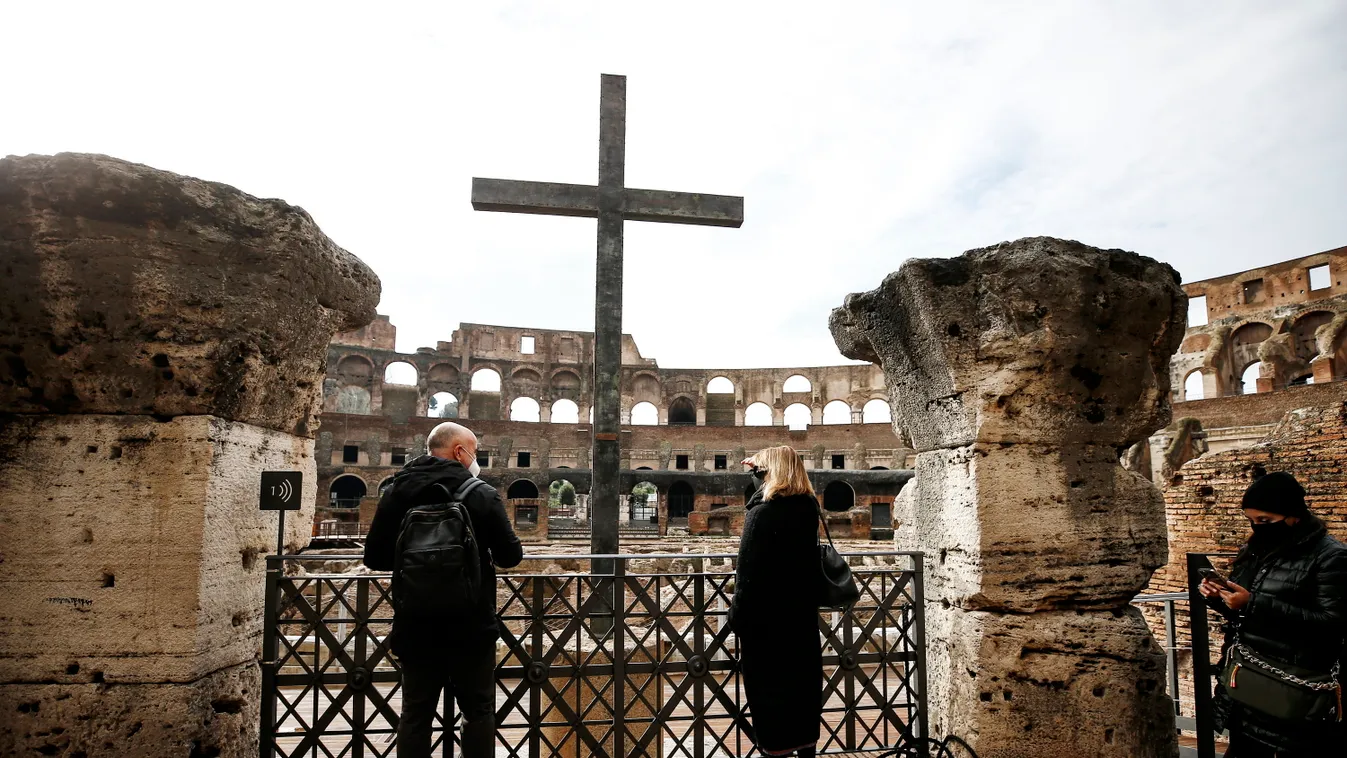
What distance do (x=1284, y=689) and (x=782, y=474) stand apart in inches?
73.2

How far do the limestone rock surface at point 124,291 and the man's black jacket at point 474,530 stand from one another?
0.84 meters

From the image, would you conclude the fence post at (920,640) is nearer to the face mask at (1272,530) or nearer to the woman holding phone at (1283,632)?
the woman holding phone at (1283,632)

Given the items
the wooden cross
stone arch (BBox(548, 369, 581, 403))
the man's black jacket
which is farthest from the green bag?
stone arch (BBox(548, 369, 581, 403))

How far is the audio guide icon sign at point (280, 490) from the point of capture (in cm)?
299

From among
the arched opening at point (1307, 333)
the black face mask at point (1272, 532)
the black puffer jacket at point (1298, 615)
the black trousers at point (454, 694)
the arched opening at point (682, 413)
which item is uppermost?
the arched opening at point (1307, 333)

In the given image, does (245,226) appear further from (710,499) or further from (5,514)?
(710,499)

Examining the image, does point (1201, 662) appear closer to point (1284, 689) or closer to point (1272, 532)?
point (1284, 689)

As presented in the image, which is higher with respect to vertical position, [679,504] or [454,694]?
[454,694]

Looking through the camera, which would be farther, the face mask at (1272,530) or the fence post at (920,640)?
the fence post at (920,640)

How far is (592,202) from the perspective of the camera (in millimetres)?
5496

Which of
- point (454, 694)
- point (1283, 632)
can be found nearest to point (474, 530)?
point (454, 694)

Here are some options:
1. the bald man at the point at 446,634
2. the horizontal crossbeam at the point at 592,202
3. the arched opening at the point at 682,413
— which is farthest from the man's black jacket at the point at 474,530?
the arched opening at the point at 682,413

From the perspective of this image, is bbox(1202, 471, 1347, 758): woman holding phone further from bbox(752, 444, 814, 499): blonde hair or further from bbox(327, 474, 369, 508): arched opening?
bbox(327, 474, 369, 508): arched opening

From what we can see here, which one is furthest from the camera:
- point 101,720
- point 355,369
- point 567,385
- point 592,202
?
point 567,385
